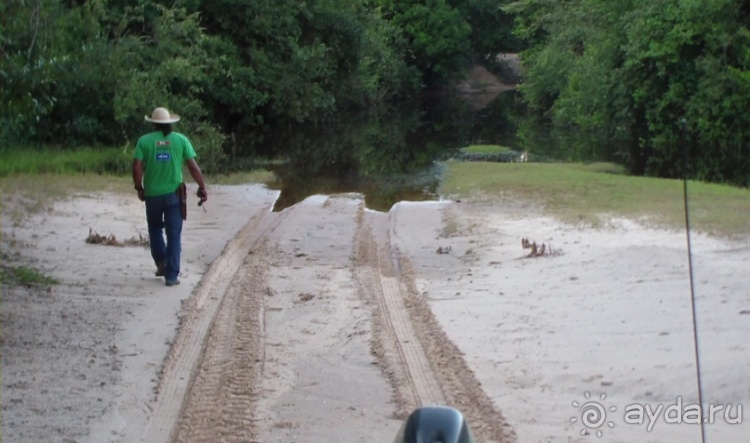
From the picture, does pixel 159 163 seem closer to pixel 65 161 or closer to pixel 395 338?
pixel 395 338

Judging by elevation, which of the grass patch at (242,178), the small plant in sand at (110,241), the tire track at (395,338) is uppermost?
the small plant in sand at (110,241)

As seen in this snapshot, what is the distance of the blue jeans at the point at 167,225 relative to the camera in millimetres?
11008

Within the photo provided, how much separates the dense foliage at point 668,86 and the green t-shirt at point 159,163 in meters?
15.6

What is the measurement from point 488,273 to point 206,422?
18.6 feet

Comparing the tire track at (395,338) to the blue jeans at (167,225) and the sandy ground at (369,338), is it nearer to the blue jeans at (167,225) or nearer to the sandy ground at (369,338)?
the sandy ground at (369,338)

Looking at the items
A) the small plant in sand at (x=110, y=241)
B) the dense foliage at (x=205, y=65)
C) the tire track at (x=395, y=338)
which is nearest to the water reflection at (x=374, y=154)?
the dense foliage at (x=205, y=65)

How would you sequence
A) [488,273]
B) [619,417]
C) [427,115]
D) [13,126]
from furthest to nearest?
[427,115] → [13,126] → [488,273] → [619,417]

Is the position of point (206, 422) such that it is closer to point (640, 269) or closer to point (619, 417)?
point (619, 417)

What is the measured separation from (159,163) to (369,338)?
3.42m

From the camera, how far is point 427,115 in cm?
5497

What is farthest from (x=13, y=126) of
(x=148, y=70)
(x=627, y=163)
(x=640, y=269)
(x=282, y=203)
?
(x=640, y=269)

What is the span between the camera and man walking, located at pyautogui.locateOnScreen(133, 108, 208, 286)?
11.0m

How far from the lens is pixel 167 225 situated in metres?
11.1

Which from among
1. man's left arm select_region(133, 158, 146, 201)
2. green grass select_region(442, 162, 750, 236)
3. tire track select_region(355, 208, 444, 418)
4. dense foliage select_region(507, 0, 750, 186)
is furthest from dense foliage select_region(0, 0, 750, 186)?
tire track select_region(355, 208, 444, 418)
